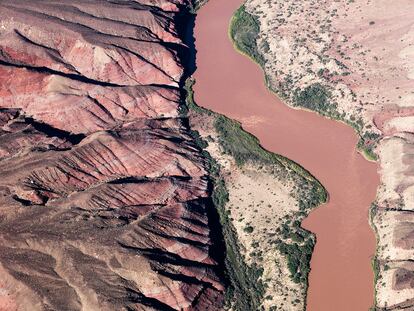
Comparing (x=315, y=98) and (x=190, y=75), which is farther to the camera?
(x=190, y=75)

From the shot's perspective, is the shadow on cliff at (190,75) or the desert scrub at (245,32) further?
the desert scrub at (245,32)

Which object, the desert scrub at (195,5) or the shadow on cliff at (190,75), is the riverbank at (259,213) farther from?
the desert scrub at (195,5)

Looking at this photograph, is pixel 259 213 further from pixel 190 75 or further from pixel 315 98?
pixel 190 75

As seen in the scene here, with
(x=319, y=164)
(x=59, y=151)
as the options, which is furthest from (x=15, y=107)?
(x=319, y=164)

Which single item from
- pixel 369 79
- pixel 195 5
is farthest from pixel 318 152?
pixel 195 5

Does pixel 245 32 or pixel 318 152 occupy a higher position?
pixel 245 32

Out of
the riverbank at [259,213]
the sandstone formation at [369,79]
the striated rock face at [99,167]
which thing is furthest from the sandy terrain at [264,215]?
the sandstone formation at [369,79]

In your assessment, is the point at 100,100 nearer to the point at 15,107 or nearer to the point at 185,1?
the point at 15,107
